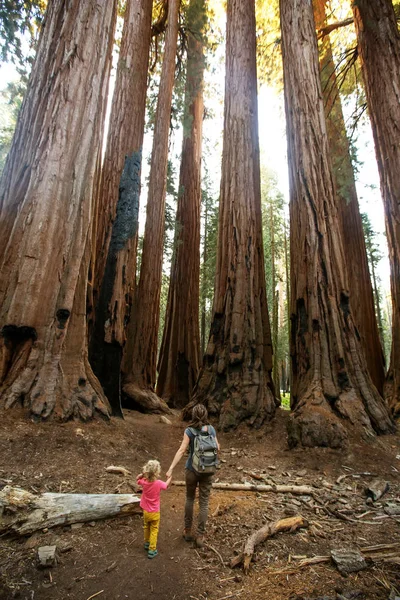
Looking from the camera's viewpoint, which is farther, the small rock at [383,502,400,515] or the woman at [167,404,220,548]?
the small rock at [383,502,400,515]

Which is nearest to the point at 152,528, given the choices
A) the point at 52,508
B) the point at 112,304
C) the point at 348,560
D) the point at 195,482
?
the point at 195,482

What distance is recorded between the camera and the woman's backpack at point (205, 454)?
252 cm

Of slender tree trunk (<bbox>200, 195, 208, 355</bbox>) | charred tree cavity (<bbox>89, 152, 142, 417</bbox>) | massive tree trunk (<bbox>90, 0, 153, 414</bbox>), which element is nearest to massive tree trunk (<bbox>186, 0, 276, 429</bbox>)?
charred tree cavity (<bbox>89, 152, 142, 417</bbox>)

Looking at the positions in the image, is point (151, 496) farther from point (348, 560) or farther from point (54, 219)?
point (54, 219)

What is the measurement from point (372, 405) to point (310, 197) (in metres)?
3.39

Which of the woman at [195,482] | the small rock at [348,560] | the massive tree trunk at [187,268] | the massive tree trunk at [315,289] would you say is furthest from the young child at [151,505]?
the massive tree trunk at [187,268]

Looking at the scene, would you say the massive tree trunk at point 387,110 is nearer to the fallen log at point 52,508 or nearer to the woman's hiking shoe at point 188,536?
the woman's hiking shoe at point 188,536

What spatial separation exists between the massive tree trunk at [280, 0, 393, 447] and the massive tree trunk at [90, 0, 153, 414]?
309 centimetres

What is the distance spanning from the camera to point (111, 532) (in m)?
2.37

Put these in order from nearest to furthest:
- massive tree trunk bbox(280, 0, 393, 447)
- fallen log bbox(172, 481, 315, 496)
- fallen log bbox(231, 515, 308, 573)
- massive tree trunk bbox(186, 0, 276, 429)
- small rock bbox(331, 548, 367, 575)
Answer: small rock bbox(331, 548, 367, 575)
fallen log bbox(231, 515, 308, 573)
fallen log bbox(172, 481, 315, 496)
massive tree trunk bbox(280, 0, 393, 447)
massive tree trunk bbox(186, 0, 276, 429)

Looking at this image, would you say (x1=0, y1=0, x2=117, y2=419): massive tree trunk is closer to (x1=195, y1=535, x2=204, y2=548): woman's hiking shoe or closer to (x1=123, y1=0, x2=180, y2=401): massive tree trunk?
(x1=195, y1=535, x2=204, y2=548): woman's hiking shoe

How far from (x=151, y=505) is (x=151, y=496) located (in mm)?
53

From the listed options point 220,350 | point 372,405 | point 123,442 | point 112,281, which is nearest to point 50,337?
point 123,442

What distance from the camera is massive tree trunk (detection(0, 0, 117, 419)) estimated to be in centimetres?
398
